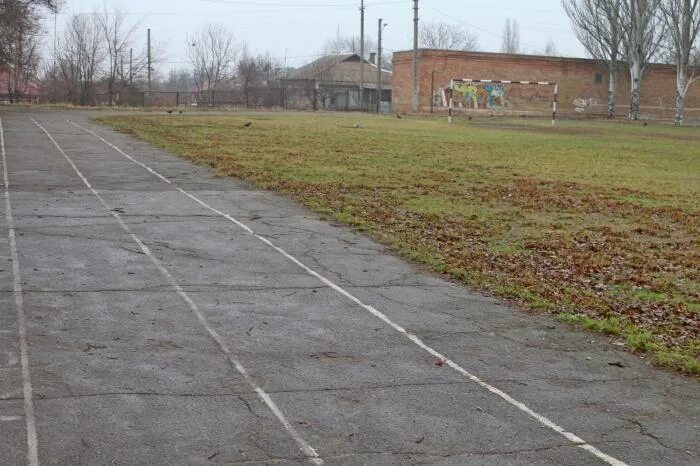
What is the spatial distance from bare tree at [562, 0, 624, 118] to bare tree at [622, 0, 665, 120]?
628 mm

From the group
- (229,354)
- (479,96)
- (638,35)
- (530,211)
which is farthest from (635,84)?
(229,354)

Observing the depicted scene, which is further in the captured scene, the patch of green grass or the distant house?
the distant house

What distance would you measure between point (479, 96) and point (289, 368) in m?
60.0

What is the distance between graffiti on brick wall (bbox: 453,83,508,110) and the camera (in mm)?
64062

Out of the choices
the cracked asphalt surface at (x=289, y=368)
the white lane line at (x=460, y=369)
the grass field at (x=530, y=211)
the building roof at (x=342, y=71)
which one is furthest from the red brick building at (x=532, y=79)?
the cracked asphalt surface at (x=289, y=368)

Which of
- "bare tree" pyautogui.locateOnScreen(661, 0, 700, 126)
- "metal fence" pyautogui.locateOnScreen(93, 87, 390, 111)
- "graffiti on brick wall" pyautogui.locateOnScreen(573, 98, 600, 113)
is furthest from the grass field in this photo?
"metal fence" pyautogui.locateOnScreen(93, 87, 390, 111)

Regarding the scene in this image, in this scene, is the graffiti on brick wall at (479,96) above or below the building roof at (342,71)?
below

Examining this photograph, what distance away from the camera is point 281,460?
4.48 meters

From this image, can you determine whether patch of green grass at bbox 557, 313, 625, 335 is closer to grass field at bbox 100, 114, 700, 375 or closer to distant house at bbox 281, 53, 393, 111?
grass field at bbox 100, 114, 700, 375

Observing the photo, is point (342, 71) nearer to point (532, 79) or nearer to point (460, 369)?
point (532, 79)

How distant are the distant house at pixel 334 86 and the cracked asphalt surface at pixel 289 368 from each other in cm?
6315

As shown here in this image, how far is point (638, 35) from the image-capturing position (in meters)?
58.6

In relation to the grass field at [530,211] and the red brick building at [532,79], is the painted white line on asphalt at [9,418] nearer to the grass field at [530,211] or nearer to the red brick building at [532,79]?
the grass field at [530,211]

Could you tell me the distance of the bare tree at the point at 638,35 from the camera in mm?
57344
